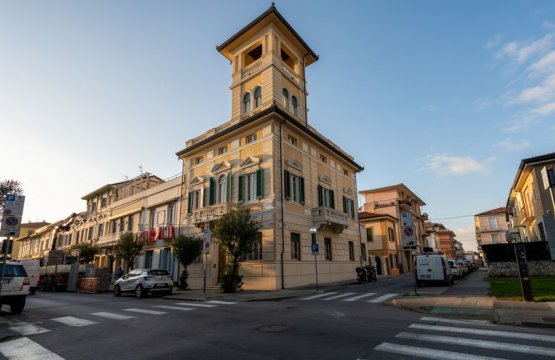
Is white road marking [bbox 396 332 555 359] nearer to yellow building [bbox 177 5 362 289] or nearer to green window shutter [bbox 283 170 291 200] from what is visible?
yellow building [bbox 177 5 362 289]

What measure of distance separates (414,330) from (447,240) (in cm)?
10450

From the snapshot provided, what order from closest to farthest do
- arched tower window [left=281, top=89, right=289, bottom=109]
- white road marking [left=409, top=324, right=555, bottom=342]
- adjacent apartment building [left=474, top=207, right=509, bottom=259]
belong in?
white road marking [left=409, top=324, right=555, bottom=342]
arched tower window [left=281, top=89, right=289, bottom=109]
adjacent apartment building [left=474, top=207, right=509, bottom=259]

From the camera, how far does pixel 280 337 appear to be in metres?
6.47

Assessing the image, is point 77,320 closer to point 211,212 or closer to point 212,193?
point 211,212

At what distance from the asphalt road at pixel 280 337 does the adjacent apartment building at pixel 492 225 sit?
73.6 meters

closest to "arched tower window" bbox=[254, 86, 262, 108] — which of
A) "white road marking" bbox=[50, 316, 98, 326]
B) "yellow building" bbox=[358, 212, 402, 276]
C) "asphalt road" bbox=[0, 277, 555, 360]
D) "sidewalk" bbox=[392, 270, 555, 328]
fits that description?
"sidewalk" bbox=[392, 270, 555, 328]

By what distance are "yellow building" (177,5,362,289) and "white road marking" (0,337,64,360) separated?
13.1 metres

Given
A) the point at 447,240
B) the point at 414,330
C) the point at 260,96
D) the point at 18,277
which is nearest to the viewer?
the point at 414,330

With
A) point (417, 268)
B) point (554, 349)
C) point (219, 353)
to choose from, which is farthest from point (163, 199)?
point (554, 349)

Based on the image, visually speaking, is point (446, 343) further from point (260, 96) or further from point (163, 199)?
point (163, 199)

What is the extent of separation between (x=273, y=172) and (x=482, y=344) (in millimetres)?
15886

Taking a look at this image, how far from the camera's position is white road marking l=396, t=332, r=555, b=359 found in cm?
513

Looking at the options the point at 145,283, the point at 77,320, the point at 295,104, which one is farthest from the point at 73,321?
the point at 295,104

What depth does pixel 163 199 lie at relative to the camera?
28938 mm
